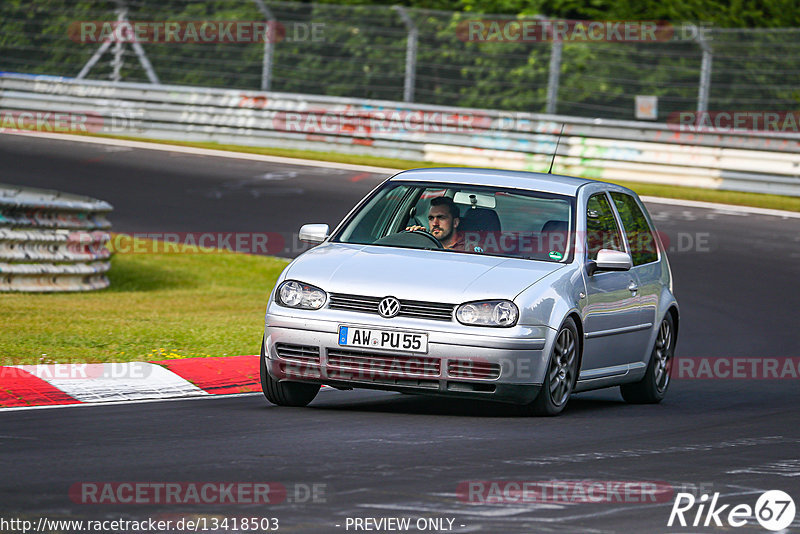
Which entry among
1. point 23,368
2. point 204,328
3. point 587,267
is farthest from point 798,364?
point 23,368

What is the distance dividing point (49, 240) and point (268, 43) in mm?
13764

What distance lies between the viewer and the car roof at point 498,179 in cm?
983

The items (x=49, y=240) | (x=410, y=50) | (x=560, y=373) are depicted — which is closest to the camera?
(x=560, y=373)

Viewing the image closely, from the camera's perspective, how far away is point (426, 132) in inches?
1031

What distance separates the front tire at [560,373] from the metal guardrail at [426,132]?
1513 centimetres

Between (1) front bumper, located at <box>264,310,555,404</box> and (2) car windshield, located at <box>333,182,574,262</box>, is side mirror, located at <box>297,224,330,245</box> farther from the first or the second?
(1) front bumper, located at <box>264,310,555,404</box>

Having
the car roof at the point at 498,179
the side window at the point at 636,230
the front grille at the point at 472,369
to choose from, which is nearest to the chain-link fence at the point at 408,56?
the side window at the point at 636,230

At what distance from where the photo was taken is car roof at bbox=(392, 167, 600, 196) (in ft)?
32.2

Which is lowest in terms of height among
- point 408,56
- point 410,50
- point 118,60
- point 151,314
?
point 151,314

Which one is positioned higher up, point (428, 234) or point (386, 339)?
point (428, 234)

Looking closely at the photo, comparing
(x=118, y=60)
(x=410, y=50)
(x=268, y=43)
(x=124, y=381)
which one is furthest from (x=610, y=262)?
(x=118, y=60)

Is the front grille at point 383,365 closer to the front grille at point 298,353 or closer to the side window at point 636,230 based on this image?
the front grille at point 298,353

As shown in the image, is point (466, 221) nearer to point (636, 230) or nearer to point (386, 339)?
point (386, 339)

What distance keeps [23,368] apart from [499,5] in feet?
79.3
